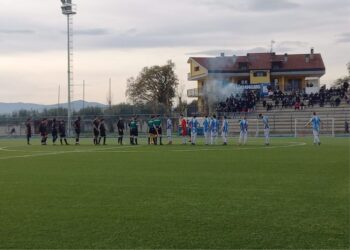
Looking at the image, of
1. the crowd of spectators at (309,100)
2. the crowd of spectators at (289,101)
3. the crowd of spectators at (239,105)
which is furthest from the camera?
the crowd of spectators at (239,105)

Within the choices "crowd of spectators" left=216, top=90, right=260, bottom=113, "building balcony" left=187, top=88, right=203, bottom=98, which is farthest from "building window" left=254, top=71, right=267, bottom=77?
"crowd of spectators" left=216, top=90, right=260, bottom=113

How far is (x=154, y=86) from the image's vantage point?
95500 millimetres

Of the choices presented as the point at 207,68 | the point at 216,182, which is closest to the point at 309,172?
the point at 216,182

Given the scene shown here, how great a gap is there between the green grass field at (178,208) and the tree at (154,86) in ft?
253

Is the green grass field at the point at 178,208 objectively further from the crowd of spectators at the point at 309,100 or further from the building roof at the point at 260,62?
the building roof at the point at 260,62

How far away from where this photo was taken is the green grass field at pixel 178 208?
8.01m

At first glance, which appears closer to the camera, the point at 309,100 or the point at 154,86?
the point at 309,100

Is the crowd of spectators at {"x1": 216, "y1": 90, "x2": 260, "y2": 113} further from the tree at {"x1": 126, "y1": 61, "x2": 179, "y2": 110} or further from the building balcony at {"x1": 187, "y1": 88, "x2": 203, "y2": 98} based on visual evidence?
the tree at {"x1": 126, "y1": 61, "x2": 179, "y2": 110}

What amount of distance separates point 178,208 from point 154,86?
8548 centimetres

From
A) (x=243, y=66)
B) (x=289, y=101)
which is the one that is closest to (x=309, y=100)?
(x=289, y=101)

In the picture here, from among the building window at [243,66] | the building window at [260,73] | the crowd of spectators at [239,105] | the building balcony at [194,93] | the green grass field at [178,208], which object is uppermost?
the building window at [243,66]

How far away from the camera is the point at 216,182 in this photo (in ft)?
47.2

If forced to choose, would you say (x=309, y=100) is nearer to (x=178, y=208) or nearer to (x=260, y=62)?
(x=260, y=62)

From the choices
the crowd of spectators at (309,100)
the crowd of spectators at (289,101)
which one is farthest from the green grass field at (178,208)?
the crowd of spectators at (289,101)
